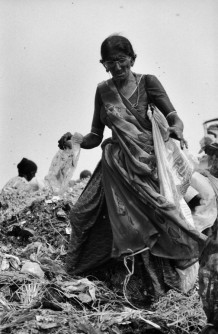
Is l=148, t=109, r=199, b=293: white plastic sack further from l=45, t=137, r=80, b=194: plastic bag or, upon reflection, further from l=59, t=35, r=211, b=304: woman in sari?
l=45, t=137, r=80, b=194: plastic bag

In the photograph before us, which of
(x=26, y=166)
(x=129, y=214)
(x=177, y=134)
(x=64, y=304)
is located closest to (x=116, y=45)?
(x=177, y=134)

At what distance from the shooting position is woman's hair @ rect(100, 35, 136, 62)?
26.5ft

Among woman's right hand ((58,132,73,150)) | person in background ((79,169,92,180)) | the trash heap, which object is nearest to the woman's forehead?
woman's right hand ((58,132,73,150))

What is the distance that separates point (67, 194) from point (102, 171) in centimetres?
374

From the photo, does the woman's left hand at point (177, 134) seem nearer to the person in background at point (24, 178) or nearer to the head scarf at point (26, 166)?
the person in background at point (24, 178)

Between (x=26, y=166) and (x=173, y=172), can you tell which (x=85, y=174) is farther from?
(x=173, y=172)

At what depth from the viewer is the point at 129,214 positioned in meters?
7.94

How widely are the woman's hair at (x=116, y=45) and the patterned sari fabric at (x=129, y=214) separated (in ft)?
1.15

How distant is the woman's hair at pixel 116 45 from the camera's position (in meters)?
8.07

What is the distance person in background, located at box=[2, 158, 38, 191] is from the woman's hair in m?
5.68

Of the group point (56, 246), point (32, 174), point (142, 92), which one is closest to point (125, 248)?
point (142, 92)

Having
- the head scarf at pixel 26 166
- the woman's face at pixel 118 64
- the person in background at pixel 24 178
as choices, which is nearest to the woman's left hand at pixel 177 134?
the woman's face at pixel 118 64

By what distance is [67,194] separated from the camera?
475 inches

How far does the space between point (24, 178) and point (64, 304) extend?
7198 mm
